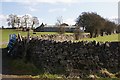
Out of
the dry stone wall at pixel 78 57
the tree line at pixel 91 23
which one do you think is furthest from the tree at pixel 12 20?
the dry stone wall at pixel 78 57

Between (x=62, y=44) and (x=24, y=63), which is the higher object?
(x=62, y=44)

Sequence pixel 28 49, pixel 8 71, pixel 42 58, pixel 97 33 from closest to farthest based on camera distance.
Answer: pixel 8 71, pixel 42 58, pixel 28 49, pixel 97 33

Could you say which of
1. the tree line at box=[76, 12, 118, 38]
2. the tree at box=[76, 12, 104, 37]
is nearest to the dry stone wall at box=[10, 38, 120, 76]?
the tree line at box=[76, 12, 118, 38]

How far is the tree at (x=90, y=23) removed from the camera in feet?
271

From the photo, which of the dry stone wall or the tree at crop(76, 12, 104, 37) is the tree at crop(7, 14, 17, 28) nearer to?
the tree at crop(76, 12, 104, 37)

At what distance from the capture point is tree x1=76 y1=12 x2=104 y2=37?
82.6 meters

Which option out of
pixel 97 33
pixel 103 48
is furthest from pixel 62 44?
pixel 97 33

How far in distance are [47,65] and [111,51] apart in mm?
4585

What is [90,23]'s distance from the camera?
277 ft

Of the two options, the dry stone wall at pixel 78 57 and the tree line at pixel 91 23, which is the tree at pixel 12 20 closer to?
the tree line at pixel 91 23

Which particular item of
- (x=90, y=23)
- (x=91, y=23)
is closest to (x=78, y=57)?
(x=90, y=23)

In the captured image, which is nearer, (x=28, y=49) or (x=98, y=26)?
(x=28, y=49)

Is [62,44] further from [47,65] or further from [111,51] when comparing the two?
[111,51]

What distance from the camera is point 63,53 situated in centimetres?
2191
